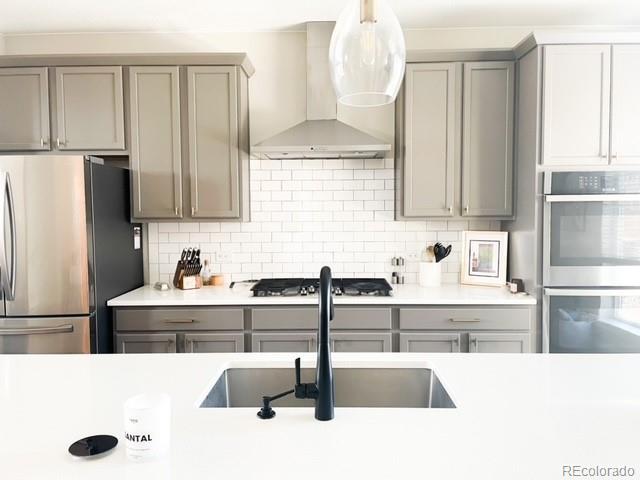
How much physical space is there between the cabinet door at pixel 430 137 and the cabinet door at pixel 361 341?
900mm

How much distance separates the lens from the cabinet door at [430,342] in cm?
291

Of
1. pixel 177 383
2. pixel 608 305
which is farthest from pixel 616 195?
pixel 177 383

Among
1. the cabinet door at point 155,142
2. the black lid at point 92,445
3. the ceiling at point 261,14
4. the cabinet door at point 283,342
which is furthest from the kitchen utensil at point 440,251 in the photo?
the black lid at point 92,445

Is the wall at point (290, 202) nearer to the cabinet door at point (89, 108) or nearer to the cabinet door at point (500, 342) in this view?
the cabinet door at point (89, 108)

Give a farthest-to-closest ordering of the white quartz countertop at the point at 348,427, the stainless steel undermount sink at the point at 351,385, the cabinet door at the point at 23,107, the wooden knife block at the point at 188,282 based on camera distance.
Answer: the wooden knife block at the point at 188,282 → the cabinet door at the point at 23,107 → the stainless steel undermount sink at the point at 351,385 → the white quartz countertop at the point at 348,427

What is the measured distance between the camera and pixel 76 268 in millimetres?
2703

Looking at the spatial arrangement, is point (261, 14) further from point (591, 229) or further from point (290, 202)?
point (591, 229)

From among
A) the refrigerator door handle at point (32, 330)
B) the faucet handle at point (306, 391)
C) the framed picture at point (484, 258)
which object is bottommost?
the refrigerator door handle at point (32, 330)

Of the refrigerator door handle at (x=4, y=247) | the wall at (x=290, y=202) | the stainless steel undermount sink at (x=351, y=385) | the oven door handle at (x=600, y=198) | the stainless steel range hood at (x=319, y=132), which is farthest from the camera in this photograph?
the wall at (x=290, y=202)

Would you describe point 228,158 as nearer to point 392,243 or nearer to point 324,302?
point 392,243

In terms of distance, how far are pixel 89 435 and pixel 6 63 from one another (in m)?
3.06

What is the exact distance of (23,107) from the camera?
10.3 ft

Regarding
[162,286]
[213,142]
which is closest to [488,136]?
[213,142]

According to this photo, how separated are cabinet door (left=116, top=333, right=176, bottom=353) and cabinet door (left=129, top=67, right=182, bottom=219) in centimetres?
82
